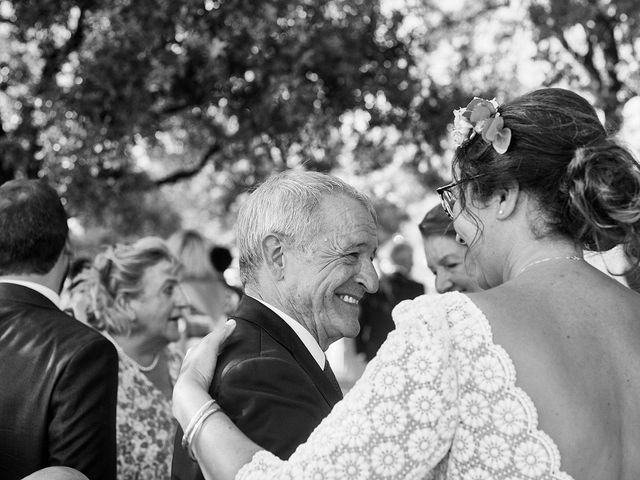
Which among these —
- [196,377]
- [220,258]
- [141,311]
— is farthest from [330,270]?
[220,258]

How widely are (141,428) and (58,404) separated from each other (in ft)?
4.48

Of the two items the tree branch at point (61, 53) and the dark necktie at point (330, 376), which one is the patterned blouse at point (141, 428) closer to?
the dark necktie at point (330, 376)

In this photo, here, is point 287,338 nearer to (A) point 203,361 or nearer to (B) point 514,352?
(A) point 203,361

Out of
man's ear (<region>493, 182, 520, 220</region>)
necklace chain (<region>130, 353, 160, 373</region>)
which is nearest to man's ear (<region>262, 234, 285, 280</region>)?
man's ear (<region>493, 182, 520, 220</region>)

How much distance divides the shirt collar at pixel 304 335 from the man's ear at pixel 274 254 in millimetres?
109

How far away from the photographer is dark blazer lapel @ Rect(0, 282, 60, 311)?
3420 millimetres

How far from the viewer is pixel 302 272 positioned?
9.38 ft

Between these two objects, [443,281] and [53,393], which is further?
[443,281]

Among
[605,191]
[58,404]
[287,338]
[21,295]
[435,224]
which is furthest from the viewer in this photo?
[435,224]

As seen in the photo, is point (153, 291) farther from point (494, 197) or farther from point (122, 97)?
point (494, 197)

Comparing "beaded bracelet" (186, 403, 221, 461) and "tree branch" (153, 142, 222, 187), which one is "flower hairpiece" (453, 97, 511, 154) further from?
"tree branch" (153, 142, 222, 187)

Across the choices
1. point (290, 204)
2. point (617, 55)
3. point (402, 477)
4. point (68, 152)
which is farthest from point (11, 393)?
point (617, 55)

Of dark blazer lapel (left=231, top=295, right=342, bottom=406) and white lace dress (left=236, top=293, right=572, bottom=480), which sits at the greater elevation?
white lace dress (left=236, top=293, right=572, bottom=480)

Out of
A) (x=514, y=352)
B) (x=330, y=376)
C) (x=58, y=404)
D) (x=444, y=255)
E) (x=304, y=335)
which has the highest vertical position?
(x=514, y=352)
